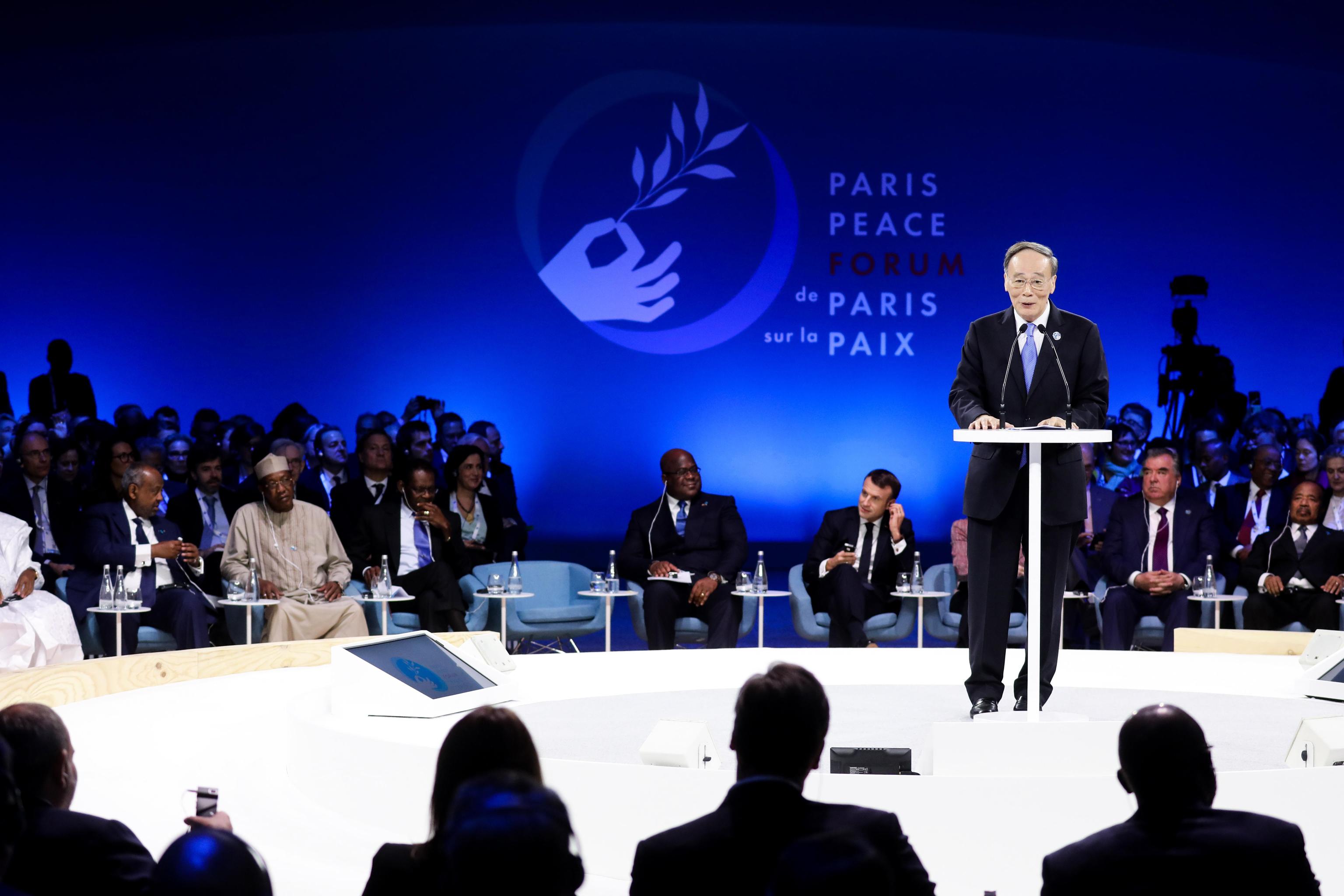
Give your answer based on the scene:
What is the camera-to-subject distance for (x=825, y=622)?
267 inches

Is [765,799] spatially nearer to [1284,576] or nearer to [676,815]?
[676,815]

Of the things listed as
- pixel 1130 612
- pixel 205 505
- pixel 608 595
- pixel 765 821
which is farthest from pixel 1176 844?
pixel 205 505

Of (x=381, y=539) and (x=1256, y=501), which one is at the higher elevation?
(x=1256, y=501)

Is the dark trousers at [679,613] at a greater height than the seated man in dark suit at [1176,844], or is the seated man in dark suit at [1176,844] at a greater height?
the seated man in dark suit at [1176,844]

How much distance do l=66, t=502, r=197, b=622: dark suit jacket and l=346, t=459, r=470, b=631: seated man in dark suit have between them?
97cm

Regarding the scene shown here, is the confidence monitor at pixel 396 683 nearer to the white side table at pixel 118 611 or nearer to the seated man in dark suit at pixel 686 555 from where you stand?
the white side table at pixel 118 611

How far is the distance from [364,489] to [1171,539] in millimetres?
4119

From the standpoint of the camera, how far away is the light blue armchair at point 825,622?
673cm

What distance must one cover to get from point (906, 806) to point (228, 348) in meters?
9.24

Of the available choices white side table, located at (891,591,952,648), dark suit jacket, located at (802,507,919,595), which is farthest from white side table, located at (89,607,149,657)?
white side table, located at (891,591,952,648)

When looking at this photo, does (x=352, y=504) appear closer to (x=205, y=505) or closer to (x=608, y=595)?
(x=205, y=505)

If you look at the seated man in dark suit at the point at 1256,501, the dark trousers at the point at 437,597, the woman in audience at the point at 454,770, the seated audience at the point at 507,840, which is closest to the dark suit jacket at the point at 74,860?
the woman in audience at the point at 454,770

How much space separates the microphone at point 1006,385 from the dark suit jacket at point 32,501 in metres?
5.13

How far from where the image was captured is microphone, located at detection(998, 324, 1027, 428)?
12.0 ft
